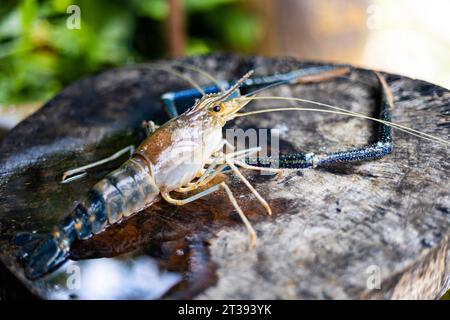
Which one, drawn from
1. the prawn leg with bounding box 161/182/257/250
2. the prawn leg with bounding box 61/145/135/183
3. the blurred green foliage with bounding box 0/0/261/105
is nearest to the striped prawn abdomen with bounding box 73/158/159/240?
the prawn leg with bounding box 161/182/257/250

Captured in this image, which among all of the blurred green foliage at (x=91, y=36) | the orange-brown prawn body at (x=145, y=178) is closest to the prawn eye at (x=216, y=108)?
the orange-brown prawn body at (x=145, y=178)

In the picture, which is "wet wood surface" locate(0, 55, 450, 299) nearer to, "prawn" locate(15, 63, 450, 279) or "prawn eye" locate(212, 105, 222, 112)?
"prawn" locate(15, 63, 450, 279)

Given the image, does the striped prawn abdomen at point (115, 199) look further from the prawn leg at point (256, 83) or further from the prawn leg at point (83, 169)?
the prawn leg at point (256, 83)

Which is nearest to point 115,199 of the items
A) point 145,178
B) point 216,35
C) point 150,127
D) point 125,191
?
point 125,191

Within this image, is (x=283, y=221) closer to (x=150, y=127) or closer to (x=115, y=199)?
(x=115, y=199)

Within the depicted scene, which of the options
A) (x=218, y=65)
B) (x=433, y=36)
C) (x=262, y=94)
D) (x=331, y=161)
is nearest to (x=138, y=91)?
(x=218, y=65)

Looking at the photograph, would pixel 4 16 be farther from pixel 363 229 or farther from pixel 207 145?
pixel 363 229
